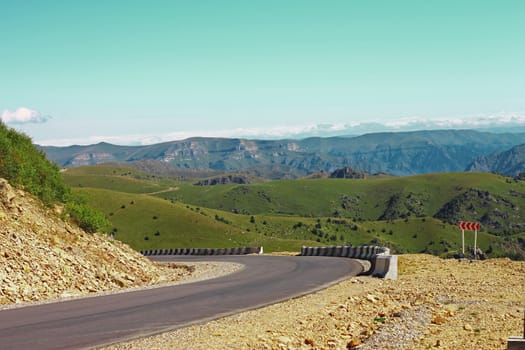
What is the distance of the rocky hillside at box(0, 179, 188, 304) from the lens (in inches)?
974

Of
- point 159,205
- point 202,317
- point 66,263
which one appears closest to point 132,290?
point 66,263

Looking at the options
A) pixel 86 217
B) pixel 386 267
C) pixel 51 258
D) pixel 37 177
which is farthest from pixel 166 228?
pixel 51 258

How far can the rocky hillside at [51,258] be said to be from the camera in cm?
2473

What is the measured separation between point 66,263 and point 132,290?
3818 millimetres

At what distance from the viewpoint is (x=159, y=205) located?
16400cm

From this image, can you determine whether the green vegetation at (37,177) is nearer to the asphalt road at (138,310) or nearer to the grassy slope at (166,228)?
the asphalt road at (138,310)

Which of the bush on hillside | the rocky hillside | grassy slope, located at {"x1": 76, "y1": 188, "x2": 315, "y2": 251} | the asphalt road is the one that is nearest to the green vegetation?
the bush on hillside

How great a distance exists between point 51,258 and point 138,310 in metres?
8.74

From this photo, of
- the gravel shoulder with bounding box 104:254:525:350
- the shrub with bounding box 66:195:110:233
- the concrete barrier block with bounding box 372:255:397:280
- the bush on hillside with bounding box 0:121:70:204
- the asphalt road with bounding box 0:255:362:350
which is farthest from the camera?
the shrub with bounding box 66:195:110:233

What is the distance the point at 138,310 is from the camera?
20594mm

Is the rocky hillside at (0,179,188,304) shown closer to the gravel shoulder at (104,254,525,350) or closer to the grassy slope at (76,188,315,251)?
the gravel shoulder at (104,254,525,350)

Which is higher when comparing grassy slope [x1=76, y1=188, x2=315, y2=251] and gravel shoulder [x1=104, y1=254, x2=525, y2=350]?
gravel shoulder [x1=104, y1=254, x2=525, y2=350]

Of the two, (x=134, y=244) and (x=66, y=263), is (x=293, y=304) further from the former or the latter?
(x=134, y=244)

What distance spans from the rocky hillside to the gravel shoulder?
9691mm
